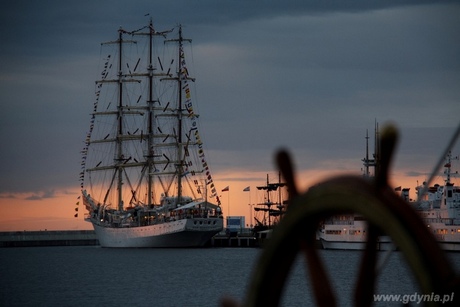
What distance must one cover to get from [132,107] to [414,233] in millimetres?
127941

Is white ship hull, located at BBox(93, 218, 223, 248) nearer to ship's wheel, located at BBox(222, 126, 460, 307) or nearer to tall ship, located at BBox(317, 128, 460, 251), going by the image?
tall ship, located at BBox(317, 128, 460, 251)

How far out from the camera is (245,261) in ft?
339

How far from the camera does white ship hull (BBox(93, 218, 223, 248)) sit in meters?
118

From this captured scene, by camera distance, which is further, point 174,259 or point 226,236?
point 226,236

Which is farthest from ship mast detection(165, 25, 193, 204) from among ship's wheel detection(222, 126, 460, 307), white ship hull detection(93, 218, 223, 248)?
ship's wheel detection(222, 126, 460, 307)

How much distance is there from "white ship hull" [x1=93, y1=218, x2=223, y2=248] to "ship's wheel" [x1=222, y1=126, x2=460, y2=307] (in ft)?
366

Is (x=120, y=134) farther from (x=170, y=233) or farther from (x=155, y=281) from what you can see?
(x=155, y=281)

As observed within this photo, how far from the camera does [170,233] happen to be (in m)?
120

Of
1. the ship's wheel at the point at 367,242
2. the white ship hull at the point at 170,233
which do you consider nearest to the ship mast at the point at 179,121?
the white ship hull at the point at 170,233

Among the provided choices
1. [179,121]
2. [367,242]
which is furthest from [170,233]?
[367,242]

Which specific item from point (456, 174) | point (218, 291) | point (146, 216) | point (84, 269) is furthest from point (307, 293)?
point (146, 216)

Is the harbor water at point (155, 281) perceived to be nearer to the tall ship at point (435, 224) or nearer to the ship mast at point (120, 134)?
the tall ship at point (435, 224)

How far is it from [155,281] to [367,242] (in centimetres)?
6896

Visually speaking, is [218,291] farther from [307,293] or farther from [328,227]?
[328,227]
